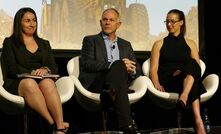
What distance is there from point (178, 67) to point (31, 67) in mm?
1536

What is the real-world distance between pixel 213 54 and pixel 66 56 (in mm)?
1898

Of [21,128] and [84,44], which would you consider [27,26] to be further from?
[21,128]

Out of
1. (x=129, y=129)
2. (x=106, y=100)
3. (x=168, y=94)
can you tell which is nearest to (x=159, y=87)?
(x=168, y=94)

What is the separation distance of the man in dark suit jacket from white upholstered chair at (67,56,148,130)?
0.08 meters

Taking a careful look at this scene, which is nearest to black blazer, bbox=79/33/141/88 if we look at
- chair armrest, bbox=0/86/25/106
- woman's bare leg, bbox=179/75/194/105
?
woman's bare leg, bbox=179/75/194/105

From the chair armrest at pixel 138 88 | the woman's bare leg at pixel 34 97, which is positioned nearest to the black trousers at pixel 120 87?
the chair armrest at pixel 138 88

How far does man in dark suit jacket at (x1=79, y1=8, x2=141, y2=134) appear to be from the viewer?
161 inches

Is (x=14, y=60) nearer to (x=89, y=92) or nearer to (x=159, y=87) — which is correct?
(x=89, y=92)

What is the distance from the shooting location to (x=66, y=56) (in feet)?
18.0

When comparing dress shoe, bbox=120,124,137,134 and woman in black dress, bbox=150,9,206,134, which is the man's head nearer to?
woman in black dress, bbox=150,9,206,134

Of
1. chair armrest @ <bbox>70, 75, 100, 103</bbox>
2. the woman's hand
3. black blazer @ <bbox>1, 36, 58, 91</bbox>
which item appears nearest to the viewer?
black blazer @ <bbox>1, 36, 58, 91</bbox>

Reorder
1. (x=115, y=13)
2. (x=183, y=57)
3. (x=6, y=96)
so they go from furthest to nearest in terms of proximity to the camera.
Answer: (x=183, y=57)
(x=115, y=13)
(x=6, y=96)

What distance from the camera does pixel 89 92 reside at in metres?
4.45

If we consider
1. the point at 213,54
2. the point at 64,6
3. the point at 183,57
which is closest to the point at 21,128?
the point at 64,6
